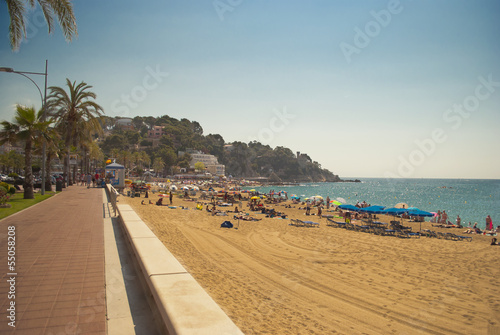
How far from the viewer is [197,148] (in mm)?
140625

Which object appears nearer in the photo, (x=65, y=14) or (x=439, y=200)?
(x=65, y=14)

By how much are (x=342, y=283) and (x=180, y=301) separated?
22.7ft

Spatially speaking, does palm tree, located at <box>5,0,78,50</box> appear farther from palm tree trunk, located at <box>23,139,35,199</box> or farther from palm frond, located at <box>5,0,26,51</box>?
palm tree trunk, located at <box>23,139,35,199</box>

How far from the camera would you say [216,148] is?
15762cm

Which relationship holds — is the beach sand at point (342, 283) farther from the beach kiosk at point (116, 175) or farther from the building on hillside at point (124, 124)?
the building on hillside at point (124, 124)

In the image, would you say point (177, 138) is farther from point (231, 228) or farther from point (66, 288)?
point (66, 288)

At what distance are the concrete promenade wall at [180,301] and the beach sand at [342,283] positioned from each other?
1.96 meters

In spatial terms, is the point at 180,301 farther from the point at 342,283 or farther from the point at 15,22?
the point at 15,22

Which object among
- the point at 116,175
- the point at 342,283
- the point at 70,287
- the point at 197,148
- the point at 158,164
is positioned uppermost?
the point at 197,148

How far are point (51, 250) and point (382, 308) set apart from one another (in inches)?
288

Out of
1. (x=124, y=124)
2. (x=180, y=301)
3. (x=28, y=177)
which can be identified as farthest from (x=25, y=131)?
(x=124, y=124)

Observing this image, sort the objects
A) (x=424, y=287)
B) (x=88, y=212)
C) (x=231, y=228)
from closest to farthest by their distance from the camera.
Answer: (x=424, y=287) < (x=88, y=212) < (x=231, y=228)

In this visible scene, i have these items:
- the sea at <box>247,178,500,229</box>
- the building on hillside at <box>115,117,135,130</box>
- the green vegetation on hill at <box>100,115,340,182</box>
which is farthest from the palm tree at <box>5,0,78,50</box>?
the building on hillside at <box>115,117,135,130</box>

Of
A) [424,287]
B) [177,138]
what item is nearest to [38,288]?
[424,287]
